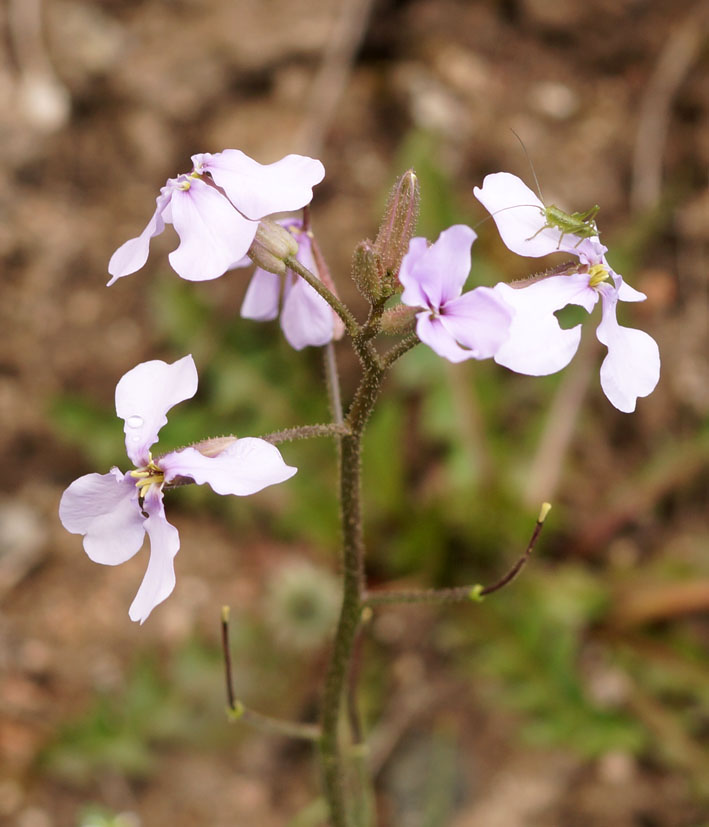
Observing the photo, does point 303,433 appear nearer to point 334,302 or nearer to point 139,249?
Answer: point 334,302

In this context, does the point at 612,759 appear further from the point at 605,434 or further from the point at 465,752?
the point at 605,434

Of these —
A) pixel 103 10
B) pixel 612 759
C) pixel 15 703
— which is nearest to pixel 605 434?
pixel 612 759

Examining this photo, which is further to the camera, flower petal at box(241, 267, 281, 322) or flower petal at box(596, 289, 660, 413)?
flower petal at box(241, 267, 281, 322)

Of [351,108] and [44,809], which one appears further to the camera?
[351,108]

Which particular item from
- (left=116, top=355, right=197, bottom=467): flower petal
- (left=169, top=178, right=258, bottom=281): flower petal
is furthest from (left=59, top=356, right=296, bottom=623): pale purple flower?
(left=169, top=178, right=258, bottom=281): flower petal

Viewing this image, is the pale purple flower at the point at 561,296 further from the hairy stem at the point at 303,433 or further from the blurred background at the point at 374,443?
the blurred background at the point at 374,443

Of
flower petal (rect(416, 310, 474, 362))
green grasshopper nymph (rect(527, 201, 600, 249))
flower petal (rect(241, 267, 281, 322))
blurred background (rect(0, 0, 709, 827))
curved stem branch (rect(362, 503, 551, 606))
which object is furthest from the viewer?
blurred background (rect(0, 0, 709, 827))

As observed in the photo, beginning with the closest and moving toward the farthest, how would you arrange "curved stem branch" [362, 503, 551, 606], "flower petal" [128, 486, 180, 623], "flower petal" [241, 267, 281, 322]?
1. "flower petal" [128, 486, 180, 623]
2. "curved stem branch" [362, 503, 551, 606]
3. "flower petal" [241, 267, 281, 322]

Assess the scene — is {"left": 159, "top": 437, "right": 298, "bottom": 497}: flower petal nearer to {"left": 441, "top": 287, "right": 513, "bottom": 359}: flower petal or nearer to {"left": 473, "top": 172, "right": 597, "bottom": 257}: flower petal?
{"left": 441, "top": 287, "right": 513, "bottom": 359}: flower petal
